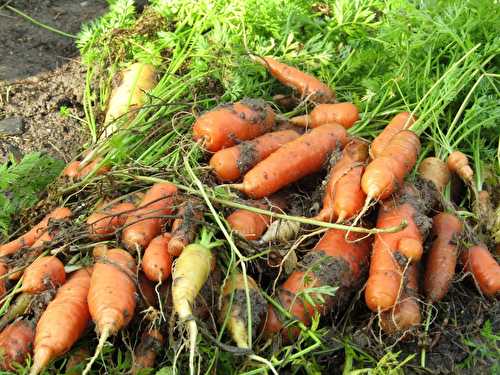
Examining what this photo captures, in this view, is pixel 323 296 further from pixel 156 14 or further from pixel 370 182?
pixel 156 14

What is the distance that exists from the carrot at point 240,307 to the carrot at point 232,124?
91 centimetres

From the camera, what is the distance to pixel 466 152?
3529 mm

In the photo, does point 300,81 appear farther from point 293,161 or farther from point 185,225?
point 185,225

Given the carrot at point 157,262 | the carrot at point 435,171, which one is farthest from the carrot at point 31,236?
the carrot at point 435,171

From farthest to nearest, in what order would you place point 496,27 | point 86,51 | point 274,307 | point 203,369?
point 86,51
point 496,27
point 274,307
point 203,369

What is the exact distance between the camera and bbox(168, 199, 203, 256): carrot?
8.31 feet

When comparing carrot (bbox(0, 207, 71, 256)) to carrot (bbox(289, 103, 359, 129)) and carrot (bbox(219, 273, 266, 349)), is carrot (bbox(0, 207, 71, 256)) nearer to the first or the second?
carrot (bbox(219, 273, 266, 349))

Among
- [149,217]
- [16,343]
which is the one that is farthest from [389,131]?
[16,343]

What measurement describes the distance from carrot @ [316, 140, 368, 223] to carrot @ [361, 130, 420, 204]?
0.06 meters

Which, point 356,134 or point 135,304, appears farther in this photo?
point 356,134

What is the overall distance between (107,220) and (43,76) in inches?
88.0

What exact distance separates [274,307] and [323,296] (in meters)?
0.23

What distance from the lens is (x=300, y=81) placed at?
3674mm

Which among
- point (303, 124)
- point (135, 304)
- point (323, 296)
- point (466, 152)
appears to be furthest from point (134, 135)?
point (466, 152)
